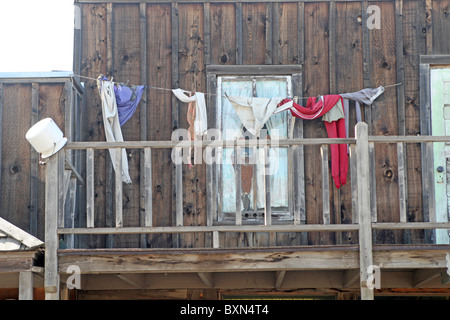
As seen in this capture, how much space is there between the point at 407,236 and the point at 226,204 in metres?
2.45

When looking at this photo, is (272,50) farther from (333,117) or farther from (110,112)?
(110,112)

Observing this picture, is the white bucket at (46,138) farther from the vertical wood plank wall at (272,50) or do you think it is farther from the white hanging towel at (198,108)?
the white hanging towel at (198,108)

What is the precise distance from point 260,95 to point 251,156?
87cm

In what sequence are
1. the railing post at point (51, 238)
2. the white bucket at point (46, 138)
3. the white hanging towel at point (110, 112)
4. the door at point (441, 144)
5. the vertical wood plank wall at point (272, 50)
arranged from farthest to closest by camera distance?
the vertical wood plank wall at point (272, 50) → the door at point (441, 144) → the white hanging towel at point (110, 112) → the railing post at point (51, 238) → the white bucket at point (46, 138)

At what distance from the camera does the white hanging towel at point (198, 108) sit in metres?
10.7

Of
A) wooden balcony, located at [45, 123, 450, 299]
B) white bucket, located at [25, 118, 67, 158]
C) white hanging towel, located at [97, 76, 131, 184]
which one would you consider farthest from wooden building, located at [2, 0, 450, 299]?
white bucket, located at [25, 118, 67, 158]

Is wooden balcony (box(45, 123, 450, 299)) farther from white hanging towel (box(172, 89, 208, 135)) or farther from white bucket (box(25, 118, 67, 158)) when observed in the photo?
white hanging towel (box(172, 89, 208, 135))

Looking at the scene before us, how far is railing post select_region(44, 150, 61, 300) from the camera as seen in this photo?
8.70m

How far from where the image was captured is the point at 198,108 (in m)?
10.7

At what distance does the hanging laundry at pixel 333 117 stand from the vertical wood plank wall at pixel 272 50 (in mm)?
181

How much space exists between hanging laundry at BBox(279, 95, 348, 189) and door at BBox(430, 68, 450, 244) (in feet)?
4.14

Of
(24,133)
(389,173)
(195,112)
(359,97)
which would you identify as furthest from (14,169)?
(389,173)

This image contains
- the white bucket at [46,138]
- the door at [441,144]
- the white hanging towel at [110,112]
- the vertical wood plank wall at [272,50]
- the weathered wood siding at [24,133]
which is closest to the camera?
the white bucket at [46,138]

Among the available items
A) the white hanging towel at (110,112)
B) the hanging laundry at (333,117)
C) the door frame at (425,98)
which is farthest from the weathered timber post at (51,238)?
the door frame at (425,98)
